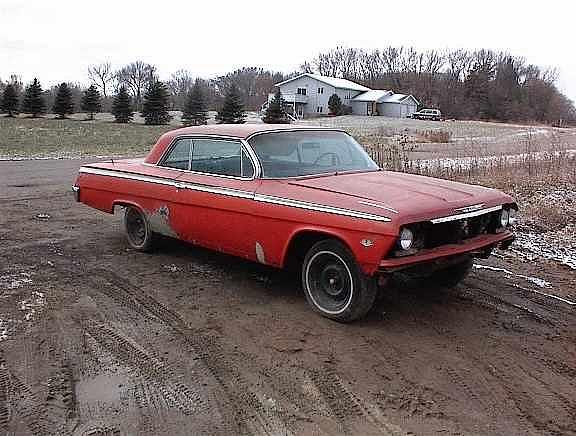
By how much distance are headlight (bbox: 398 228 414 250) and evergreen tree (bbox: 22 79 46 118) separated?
A: 5480 cm

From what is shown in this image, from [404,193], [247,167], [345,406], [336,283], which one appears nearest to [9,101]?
[247,167]

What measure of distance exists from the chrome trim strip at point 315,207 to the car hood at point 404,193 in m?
0.06

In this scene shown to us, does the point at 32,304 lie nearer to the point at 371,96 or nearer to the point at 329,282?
the point at 329,282

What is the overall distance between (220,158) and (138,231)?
1.74 m

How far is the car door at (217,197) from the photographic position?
5.58 metres

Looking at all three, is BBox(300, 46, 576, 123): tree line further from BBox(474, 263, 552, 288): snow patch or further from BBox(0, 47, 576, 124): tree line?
BBox(474, 263, 552, 288): snow patch

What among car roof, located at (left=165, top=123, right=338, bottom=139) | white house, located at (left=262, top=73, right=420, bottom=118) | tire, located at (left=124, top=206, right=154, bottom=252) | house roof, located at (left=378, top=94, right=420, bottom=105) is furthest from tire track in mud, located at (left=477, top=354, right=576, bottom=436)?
house roof, located at (left=378, top=94, right=420, bottom=105)

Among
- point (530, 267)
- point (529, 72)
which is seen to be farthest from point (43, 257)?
point (529, 72)

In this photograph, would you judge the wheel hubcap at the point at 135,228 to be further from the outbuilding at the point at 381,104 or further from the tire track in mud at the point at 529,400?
the outbuilding at the point at 381,104

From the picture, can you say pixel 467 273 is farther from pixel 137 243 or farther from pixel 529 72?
pixel 529 72

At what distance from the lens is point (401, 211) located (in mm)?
4492

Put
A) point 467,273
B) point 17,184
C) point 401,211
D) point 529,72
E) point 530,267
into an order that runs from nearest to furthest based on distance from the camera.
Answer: point 401,211, point 467,273, point 530,267, point 17,184, point 529,72

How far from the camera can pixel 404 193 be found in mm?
4965

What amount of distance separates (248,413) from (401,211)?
73.3 inches
